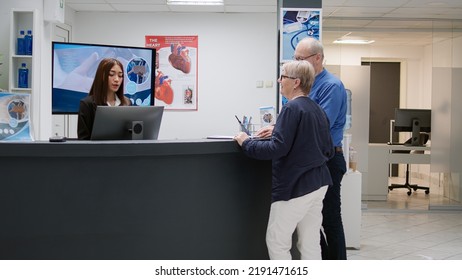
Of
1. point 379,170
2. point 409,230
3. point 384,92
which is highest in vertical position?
point 384,92

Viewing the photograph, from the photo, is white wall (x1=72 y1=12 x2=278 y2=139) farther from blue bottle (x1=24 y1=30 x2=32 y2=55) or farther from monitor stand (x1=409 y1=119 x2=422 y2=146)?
blue bottle (x1=24 y1=30 x2=32 y2=55)

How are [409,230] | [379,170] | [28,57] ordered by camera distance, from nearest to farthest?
[28,57], [409,230], [379,170]

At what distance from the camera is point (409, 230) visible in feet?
21.0

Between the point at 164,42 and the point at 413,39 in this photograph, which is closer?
the point at 164,42

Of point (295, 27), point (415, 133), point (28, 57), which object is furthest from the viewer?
point (415, 133)

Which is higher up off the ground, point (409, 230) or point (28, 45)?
point (28, 45)

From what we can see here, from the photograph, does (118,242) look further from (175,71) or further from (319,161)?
(175,71)

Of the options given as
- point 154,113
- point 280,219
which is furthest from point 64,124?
point 280,219

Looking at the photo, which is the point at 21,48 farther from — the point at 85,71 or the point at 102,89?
the point at 102,89

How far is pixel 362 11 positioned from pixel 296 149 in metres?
5.38

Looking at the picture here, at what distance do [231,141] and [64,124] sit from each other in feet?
18.2

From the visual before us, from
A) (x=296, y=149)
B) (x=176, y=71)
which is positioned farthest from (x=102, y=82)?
(x=176, y=71)

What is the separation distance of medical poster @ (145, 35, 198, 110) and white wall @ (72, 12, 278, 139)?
9cm
